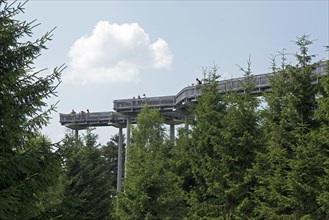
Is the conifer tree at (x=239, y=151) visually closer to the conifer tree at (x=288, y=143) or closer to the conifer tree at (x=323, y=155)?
the conifer tree at (x=288, y=143)

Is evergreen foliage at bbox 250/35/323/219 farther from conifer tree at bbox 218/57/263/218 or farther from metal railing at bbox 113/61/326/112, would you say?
metal railing at bbox 113/61/326/112

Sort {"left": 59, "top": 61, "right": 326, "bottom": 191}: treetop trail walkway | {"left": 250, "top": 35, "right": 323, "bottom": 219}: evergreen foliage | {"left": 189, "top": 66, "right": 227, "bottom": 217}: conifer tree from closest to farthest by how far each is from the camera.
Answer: {"left": 250, "top": 35, "right": 323, "bottom": 219}: evergreen foliage
{"left": 189, "top": 66, "right": 227, "bottom": 217}: conifer tree
{"left": 59, "top": 61, "right": 326, "bottom": 191}: treetop trail walkway

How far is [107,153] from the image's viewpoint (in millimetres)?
87750

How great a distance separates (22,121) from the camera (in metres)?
9.39

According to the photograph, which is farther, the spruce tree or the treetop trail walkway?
the treetop trail walkway

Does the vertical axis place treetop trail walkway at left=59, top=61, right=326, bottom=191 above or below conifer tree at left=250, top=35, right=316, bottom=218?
above

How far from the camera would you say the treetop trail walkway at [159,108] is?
1392 inches

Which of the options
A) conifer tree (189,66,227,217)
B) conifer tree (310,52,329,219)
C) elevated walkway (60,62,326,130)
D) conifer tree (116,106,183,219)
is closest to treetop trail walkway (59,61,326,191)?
elevated walkway (60,62,326,130)

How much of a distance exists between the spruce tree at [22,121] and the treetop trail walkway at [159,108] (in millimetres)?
19628

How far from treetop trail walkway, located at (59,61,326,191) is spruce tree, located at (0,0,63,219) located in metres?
19.6

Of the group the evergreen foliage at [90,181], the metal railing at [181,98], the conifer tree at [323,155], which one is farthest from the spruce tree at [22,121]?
the metal railing at [181,98]

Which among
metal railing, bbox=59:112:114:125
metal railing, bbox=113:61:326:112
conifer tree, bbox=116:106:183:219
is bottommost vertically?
conifer tree, bbox=116:106:183:219

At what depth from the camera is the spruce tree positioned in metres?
8.91

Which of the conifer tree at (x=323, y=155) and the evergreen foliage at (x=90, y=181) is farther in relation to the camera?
the evergreen foliage at (x=90, y=181)
